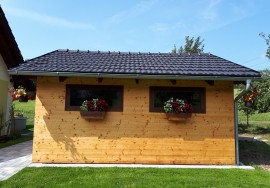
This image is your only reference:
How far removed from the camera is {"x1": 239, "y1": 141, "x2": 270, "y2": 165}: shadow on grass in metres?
8.02

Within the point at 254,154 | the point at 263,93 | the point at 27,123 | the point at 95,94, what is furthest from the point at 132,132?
the point at 27,123

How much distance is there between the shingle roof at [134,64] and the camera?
7.02 meters

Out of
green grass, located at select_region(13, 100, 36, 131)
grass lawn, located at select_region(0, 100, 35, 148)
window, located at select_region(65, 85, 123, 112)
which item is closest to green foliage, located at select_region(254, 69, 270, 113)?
window, located at select_region(65, 85, 123, 112)

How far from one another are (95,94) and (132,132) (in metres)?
1.59

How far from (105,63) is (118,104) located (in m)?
1.55

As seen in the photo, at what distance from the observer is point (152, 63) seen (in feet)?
27.5

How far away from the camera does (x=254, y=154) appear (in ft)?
29.8

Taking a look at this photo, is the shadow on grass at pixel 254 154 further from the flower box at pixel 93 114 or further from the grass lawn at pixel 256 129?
the flower box at pixel 93 114

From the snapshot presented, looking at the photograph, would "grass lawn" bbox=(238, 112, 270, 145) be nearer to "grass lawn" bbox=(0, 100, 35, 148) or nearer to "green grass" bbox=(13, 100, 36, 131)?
"grass lawn" bbox=(0, 100, 35, 148)

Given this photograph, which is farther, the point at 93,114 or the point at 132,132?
the point at 132,132

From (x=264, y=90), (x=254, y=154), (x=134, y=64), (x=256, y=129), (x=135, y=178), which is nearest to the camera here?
(x=135, y=178)

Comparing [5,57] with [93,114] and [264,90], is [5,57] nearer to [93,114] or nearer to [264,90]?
[93,114]

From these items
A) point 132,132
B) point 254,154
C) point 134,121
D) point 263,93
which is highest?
point 263,93

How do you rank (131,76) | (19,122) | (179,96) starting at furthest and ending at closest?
(19,122) → (179,96) → (131,76)
